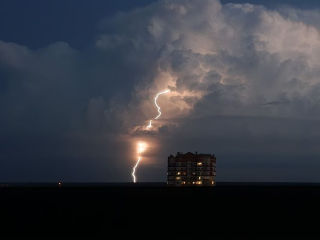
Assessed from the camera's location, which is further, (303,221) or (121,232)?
(303,221)

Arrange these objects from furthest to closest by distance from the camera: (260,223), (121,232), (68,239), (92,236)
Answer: (260,223)
(121,232)
(92,236)
(68,239)

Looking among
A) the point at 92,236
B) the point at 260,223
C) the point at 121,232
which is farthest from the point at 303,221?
the point at 92,236

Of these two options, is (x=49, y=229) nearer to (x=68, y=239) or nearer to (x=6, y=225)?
(x=6, y=225)

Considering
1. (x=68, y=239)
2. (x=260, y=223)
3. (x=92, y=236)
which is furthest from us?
(x=260, y=223)

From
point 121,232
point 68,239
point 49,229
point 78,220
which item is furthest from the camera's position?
point 78,220

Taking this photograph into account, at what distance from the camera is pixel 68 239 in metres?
48.7

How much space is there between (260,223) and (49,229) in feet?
91.4

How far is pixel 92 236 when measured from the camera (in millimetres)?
52406

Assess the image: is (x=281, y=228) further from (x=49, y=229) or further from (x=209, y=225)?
(x=49, y=229)

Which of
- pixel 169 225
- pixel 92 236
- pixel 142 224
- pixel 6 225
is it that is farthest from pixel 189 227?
pixel 6 225

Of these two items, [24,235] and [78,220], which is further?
[78,220]

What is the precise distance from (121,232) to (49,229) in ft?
32.4

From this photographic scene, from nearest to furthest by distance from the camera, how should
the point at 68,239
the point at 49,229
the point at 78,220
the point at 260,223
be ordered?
the point at 68,239 < the point at 49,229 < the point at 260,223 < the point at 78,220

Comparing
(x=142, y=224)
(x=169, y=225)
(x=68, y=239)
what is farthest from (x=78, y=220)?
(x=68, y=239)
